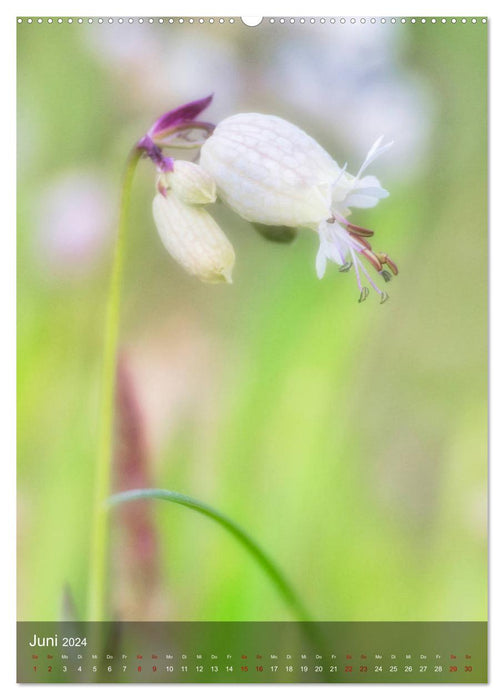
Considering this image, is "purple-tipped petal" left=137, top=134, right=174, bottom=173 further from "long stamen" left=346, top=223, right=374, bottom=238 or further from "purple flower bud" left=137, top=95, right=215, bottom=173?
"long stamen" left=346, top=223, right=374, bottom=238

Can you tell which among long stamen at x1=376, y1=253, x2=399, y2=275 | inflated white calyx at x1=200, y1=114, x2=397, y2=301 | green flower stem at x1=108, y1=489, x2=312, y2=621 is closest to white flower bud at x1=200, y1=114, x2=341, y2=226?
inflated white calyx at x1=200, y1=114, x2=397, y2=301

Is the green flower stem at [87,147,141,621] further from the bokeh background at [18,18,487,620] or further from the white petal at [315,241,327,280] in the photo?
the white petal at [315,241,327,280]

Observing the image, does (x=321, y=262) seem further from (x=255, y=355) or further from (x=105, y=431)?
(x=105, y=431)

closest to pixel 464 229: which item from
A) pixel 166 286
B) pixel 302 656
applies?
pixel 166 286

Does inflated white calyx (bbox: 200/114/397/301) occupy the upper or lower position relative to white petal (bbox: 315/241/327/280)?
upper

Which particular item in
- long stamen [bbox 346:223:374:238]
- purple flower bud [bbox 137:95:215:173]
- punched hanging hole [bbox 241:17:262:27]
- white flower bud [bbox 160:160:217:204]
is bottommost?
long stamen [bbox 346:223:374:238]

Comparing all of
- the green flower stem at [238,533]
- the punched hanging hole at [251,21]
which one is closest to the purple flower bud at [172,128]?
the punched hanging hole at [251,21]
